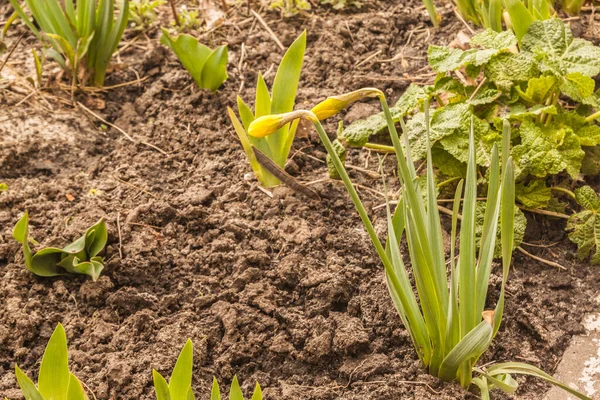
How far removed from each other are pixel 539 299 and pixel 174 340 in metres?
1.00

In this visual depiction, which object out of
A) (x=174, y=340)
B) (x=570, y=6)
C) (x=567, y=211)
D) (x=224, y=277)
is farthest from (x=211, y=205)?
(x=570, y=6)

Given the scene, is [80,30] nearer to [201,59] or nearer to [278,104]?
[201,59]

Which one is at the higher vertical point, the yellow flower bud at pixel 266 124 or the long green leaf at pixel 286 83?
the yellow flower bud at pixel 266 124

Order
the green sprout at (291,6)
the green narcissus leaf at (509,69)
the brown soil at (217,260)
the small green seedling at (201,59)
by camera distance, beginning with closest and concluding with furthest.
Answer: the brown soil at (217,260), the green narcissus leaf at (509,69), the small green seedling at (201,59), the green sprout at (291,6)

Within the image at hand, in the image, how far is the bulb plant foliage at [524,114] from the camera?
85.1 inches

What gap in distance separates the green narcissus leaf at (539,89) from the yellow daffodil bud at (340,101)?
3.09ft

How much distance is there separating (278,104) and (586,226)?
3.23 ft

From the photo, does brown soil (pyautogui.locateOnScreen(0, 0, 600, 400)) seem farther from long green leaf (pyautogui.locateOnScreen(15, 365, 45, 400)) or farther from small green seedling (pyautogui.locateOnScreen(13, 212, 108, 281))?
long green leaf (pyautogui.locateOnScreen(15, 365, 45, 400))

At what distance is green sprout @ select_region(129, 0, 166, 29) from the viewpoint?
10.3ft

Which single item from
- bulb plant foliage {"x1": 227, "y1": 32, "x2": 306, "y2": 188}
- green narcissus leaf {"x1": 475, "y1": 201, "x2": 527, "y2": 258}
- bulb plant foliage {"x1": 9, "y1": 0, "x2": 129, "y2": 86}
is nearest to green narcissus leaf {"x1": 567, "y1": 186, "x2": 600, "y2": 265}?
green narcissus leaf {"x1": 475, "y1": 201, "x2": 527, "y2": 258}

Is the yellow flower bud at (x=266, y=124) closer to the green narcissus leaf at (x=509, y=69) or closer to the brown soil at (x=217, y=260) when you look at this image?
the brown soil at (x=217, y=260)

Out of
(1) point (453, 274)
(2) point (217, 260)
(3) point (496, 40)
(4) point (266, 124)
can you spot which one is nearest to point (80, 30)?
(2) point (217, 260)

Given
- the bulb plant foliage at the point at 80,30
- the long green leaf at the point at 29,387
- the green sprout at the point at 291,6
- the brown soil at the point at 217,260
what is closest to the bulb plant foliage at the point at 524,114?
the brown soil at the point at 217,260

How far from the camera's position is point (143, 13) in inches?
124
